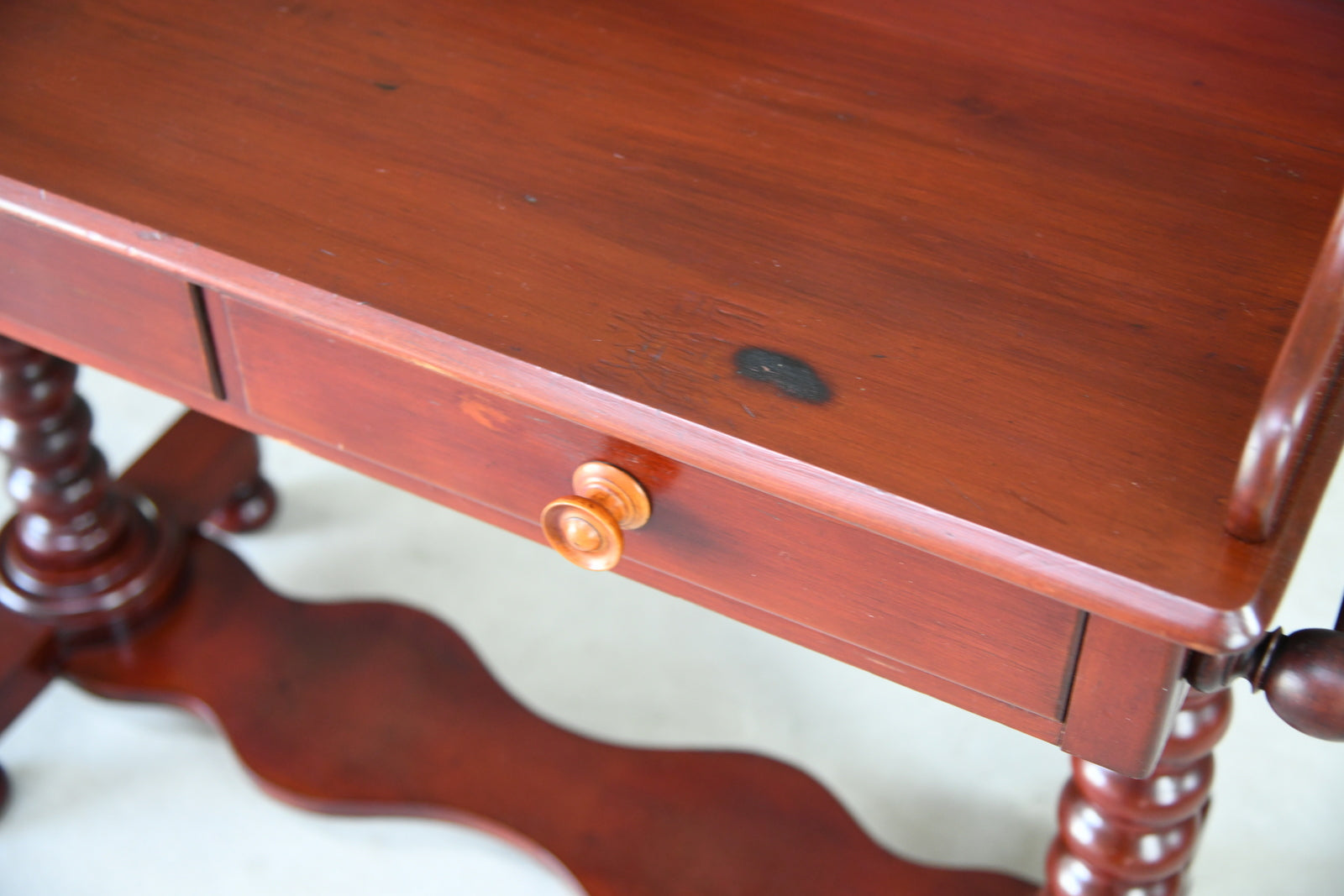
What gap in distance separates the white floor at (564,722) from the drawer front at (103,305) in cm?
58

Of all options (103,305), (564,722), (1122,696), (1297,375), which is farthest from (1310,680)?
(564,722)

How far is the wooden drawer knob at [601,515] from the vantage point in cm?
70

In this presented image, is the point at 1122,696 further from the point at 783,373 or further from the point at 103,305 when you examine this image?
the point at 103,305

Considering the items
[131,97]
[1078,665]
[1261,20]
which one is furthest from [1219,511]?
[131,97]

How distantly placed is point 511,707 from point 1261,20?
85 cm

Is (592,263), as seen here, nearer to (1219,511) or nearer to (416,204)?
(416,204)

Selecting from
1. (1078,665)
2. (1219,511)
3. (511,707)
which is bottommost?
(511,707)

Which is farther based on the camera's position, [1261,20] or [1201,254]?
[1261,20]

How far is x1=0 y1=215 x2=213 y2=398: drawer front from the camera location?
799mm

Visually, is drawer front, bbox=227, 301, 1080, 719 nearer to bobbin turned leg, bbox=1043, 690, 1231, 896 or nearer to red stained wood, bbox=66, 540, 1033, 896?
bobbin turned leg, bbox=1043, 690, 1231, 896

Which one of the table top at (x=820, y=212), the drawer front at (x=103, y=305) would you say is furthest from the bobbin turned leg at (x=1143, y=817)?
the drawer front at (x=103, y=305)

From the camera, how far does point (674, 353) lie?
2.21 ft

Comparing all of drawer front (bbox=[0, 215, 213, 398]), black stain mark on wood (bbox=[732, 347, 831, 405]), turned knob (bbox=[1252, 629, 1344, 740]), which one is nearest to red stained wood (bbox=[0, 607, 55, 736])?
drawer front (bbox=[0, 215, 213, 398])

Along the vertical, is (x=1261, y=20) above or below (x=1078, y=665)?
above
